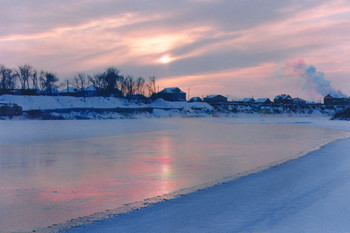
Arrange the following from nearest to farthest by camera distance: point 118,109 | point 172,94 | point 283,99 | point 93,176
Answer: point 93,176, point 118,109, point 172,94, point 283,99

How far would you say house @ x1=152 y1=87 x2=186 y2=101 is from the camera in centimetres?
10019

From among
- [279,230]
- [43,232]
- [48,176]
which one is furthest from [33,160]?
[279,230]

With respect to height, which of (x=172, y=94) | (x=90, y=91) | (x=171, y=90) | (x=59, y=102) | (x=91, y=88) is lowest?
(x=59, y=102)

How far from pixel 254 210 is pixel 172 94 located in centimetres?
9479

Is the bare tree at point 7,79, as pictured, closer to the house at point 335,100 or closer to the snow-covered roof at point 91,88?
the snow-covered roof at point 91,88

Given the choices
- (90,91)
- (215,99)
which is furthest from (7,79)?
(215,99)

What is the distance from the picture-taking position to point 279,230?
15.8ft

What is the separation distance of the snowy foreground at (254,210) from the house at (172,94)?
9186cm

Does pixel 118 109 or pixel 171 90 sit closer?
pixel 118 109

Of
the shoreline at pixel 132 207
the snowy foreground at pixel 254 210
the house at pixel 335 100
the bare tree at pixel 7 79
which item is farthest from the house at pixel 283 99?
the snowy foreground at pixel 254 210

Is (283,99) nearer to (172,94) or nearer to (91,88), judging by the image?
(172,94)

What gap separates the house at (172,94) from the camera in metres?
100

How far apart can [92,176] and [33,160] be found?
3.78 m

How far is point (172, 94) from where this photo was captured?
10025 centimetres
